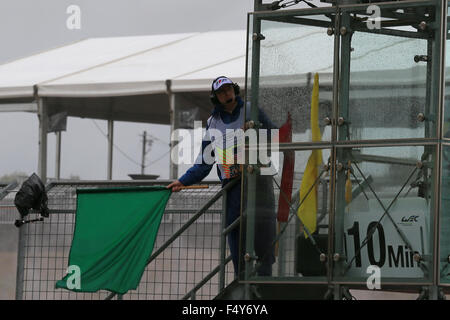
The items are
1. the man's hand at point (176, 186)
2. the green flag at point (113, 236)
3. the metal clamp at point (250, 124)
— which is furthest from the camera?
the green flag at point (113, 236)

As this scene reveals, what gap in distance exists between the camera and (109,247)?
10469 mm

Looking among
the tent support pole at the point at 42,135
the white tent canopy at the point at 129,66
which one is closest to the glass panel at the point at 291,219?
the white tent canopy at the point at 129,66

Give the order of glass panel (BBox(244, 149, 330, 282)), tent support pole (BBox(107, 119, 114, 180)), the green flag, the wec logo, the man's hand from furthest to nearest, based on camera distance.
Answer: tent support pole (BBox(107, 119, 114, 180)), the green flag, the man's hand, glass panel (BBox(244, 149, 330, 282)), the wec logo

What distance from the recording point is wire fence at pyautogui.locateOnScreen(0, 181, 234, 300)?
10.6 meters

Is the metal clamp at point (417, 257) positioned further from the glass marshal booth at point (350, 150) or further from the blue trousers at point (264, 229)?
the blue trousers at point (264, 229)

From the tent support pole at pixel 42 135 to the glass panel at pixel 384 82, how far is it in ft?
45.7

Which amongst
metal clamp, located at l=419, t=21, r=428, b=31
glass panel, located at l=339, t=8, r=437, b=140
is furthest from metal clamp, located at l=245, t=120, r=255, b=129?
metal clamp, located at l=419, t=21, r=428, b=31

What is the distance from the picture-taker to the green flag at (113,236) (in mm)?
10336

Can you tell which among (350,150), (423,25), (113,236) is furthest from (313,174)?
(113,236)

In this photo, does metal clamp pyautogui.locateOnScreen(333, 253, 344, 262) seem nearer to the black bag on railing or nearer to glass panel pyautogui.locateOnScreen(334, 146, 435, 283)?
glass panel pyautogui.locateOnScreen(334, 146, 435, 283)

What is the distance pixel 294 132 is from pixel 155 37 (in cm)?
1761

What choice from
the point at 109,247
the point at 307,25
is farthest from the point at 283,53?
the point at 109,247

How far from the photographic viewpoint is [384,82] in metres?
8.91

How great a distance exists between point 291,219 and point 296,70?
1199 millimetres
